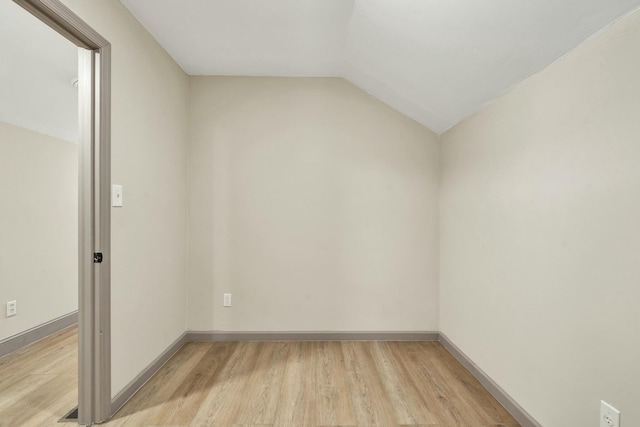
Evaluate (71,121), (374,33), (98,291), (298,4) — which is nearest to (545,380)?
(374,33)

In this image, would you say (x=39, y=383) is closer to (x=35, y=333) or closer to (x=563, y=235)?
(x=35, y=333)

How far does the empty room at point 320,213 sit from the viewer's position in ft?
4.48

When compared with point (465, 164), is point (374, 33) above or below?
above

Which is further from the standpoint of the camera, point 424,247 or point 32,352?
point 424,247

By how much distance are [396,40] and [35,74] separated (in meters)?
2.57

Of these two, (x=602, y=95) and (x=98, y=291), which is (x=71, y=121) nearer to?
(x=98, y=291)

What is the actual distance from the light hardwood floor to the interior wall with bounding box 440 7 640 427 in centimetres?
32

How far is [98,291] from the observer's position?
5.54 feet

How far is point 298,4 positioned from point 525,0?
1.20m

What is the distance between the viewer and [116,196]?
72.4 inches

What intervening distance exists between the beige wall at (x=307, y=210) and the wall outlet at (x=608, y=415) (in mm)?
1643

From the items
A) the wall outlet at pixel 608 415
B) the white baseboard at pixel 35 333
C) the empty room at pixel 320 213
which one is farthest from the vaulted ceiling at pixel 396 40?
the white baseboard at pixel 35 333

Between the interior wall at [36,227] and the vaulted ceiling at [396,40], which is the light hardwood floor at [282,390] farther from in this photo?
the vaulted ceiling at [396,40]

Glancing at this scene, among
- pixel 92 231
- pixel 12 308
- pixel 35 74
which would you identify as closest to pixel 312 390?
pixel 92 231
